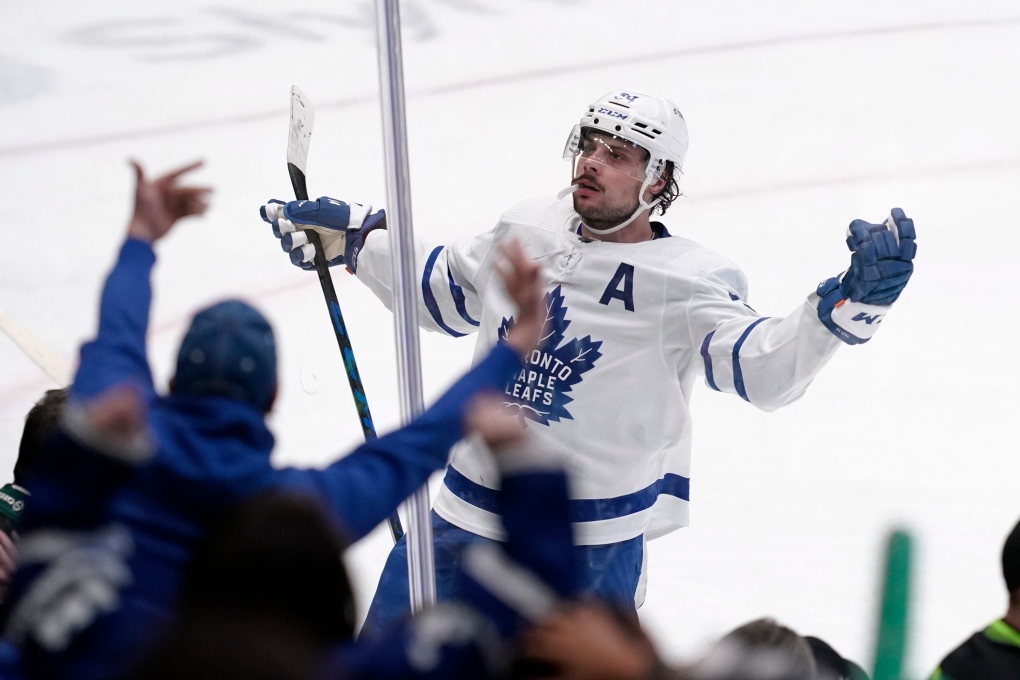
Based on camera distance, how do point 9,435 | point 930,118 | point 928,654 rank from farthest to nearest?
point 930,118
point 9,435
point 928,654

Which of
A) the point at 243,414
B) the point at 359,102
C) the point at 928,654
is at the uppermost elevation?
the point at 243,414

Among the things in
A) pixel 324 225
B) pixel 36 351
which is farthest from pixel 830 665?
pixel 36 351

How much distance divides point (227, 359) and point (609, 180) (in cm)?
119

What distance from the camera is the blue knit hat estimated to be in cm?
128

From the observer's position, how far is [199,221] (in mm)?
4012

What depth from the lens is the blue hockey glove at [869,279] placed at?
78.2 inches

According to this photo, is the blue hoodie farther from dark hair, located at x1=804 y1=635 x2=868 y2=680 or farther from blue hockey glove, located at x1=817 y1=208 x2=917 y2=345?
blue hockey glove, located at x1=817 y1=208 x2=917 y2=345

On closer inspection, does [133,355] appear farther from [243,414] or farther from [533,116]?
[533,116]

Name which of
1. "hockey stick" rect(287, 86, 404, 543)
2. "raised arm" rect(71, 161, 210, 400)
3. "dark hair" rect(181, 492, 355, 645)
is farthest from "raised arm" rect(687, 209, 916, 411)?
"dark hair" rect(181, 492, 355, 645)

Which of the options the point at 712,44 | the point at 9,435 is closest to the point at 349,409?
the point at 9,435

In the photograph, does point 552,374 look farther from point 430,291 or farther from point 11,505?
point 11,505

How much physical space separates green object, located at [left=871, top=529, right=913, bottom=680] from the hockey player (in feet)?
3.93

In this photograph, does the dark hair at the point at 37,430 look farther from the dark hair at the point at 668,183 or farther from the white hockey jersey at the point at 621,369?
the dark hair at the point at 668,183

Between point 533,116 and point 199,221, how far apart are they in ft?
3.92
